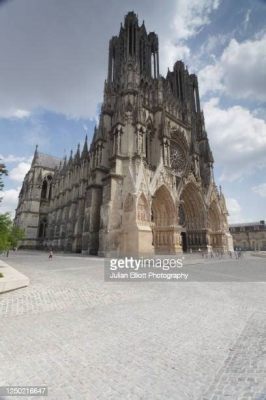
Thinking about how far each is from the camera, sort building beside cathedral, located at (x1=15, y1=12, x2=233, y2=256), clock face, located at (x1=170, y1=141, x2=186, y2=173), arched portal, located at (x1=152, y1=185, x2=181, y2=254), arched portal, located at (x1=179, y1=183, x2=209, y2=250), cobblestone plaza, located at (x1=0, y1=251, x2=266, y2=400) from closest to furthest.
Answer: cobblestone plaza, located at (x1=0, y1=251, x2=266, y2=400) → building beside cathedral, located at (x1=15, y1=12, x2=233, y2=256) → arched portal, located at (x1=152, y1=185, x2=181, y2=254) → arched portal, located at (x1=179, y1=183, x2=209, y2=250) → clock face, located at (x1=170, y1=141, x2=186, y2=173)

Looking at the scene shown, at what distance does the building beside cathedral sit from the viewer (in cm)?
2109

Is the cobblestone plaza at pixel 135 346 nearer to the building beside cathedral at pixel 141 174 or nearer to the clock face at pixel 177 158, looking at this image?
the building beside cathedral at pixel 141 174

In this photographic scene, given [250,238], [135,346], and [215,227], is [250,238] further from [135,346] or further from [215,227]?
[135,346]

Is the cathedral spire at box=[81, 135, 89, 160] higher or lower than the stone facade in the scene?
higher

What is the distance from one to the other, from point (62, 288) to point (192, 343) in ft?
16.2

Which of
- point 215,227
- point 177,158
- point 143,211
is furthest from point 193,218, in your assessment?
point 143,211

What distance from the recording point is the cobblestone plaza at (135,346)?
2242 mm

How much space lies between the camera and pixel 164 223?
23.7 m

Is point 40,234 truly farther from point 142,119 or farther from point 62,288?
point 62,288

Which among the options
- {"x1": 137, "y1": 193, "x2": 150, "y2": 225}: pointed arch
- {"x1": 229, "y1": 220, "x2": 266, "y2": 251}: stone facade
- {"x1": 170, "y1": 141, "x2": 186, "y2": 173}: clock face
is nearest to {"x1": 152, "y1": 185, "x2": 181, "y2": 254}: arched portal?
{"x1": 137, "y1": 193, "x2": 150, "y2": 225}: pointed arch

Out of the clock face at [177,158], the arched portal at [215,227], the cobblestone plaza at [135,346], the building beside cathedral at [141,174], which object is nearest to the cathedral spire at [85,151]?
the building beside cathedral at [141,174]

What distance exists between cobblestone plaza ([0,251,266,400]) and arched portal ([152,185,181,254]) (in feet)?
55.1

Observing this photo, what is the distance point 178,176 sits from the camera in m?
28.5

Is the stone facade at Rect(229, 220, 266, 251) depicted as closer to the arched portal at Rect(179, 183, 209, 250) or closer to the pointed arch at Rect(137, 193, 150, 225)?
the arched portal at Rect(179, 183, 209, 250)
